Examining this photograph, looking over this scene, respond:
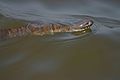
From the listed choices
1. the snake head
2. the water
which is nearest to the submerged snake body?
the snake head

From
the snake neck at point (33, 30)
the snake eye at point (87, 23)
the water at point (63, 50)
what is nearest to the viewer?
the water at point (63, 50)

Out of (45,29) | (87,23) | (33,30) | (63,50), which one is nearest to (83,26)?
(87,23)

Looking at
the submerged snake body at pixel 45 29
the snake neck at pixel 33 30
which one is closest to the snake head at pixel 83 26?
the submerged snake body at pixel 45 29

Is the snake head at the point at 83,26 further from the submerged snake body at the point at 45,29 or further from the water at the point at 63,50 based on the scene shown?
the water at the point at 63,50

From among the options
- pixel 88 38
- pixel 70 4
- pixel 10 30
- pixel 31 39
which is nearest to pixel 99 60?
pixel 88 38

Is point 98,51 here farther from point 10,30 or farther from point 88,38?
point 10,30

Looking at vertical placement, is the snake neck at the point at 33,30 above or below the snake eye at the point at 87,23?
below

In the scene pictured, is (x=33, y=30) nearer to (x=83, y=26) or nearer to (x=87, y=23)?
(x=83, y=26)
